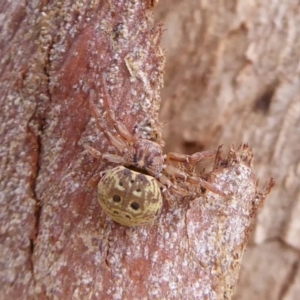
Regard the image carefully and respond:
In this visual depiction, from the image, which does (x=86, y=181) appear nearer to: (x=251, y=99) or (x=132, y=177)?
(x=132, y=177)

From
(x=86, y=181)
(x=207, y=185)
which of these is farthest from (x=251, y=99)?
(x=86, y=181)

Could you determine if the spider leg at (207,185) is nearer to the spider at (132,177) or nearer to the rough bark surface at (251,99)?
the spider at (132,177)

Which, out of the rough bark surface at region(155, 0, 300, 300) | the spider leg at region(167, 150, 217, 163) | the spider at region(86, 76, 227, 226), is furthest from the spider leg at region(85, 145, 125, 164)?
the rough bark surface at region(155, 0, 300, 300)

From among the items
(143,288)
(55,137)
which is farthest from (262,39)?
(143,288)

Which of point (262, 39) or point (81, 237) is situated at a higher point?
point (262, 39)

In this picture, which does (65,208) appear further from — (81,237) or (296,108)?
(296,108)

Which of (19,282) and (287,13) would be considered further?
(287,13)

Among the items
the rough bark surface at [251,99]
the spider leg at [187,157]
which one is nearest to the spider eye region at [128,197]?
the spider leg at [187,157]
